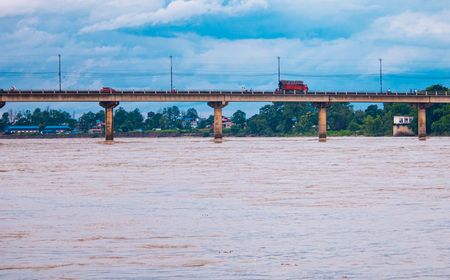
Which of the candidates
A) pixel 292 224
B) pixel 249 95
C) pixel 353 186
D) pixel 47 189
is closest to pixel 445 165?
pixel 353 186

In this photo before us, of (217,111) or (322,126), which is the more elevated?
(217,111)

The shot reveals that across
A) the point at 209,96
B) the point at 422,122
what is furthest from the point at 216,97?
the point at 422,122

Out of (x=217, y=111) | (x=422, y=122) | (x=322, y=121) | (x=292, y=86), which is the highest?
(x=292, y=86)

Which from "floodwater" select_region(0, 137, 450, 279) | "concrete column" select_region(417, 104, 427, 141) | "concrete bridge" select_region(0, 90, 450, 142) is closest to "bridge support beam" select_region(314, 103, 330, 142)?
"concrete bridge" select_region(0, 90, 450, 142)

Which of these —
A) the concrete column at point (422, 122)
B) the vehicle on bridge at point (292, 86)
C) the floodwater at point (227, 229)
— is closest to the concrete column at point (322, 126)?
the vehicle on bridge at point (292, 86)

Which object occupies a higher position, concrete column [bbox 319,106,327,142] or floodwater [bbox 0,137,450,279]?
concrete column [bbox 319,106,327,142]

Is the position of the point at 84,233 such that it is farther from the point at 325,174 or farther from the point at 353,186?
the point at 325,174

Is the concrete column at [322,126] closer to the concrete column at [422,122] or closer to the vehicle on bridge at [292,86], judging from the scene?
the vehicle on bridge at [292,86]

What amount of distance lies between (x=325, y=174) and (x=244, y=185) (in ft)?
36.0

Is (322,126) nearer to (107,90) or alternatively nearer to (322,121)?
(322,121)

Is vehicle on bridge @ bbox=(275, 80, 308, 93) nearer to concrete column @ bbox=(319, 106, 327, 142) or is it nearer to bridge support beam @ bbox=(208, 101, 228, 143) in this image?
concrete column @ bbox=(319, 106, 327, 142)

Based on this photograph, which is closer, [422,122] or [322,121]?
[322,121]

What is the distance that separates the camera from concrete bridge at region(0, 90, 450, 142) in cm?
15350

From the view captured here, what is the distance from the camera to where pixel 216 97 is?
546ft
